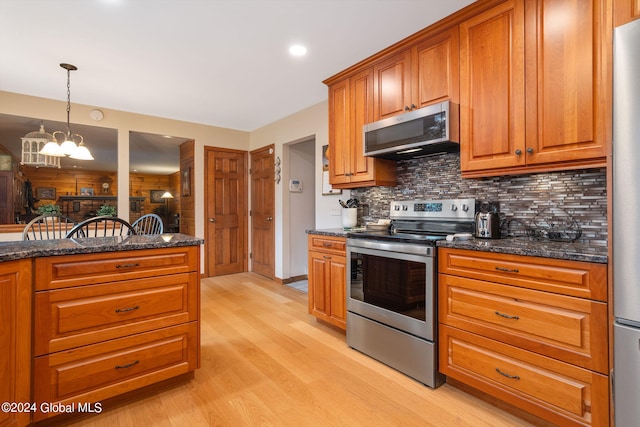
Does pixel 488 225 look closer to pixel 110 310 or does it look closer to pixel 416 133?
pixel 416 133

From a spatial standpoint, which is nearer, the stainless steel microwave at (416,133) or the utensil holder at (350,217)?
the stainless steel microwave at (416,133)

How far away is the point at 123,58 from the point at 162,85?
0.60 m

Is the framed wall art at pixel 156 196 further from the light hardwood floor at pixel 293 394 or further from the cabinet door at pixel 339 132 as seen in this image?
the cabinet door at pixel 339 132

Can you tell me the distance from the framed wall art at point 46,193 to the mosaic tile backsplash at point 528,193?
10.9 meters

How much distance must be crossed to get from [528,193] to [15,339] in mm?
2900

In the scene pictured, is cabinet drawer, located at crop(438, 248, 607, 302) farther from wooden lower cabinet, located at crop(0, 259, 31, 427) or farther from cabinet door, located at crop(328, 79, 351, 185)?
wooden lower cabinet, located at crop(0, 259, 31, 427)

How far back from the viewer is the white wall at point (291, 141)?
12.6ft

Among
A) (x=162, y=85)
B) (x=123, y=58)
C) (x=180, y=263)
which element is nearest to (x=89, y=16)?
(x=123, y=58)

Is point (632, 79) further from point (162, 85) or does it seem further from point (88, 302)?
point (162, 85)

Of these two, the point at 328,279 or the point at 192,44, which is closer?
the point at 192,44

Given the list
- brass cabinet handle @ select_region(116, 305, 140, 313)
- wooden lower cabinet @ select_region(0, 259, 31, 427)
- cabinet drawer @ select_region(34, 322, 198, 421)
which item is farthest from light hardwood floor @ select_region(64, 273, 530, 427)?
brass cabinet handle @ select_region(116, 305, 140, 313)

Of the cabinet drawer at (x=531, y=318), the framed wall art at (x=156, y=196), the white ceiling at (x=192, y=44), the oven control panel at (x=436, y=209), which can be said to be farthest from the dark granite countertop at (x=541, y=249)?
the framed wall art at (x=156, y=196)

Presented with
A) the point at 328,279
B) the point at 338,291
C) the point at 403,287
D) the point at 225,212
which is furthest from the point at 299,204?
the point at 403,287

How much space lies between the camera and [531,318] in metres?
1.53
